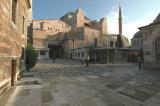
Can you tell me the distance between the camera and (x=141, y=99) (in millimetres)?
6570

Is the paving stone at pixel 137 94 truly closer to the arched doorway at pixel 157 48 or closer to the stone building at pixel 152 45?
the stone building at pixel 152 45

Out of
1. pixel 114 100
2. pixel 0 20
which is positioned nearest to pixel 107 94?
pixel 114 100

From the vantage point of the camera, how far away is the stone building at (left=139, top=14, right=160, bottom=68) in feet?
53.7

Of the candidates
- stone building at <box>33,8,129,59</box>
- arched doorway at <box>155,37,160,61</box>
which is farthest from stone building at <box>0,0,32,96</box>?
stone building at <box>33,8,129,59</box>

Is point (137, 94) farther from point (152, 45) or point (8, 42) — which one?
point (152, 45)

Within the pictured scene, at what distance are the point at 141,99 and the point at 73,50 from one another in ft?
113

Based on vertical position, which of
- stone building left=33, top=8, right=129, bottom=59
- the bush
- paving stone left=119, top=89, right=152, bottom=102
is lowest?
paving stone left=119, top=89, right=152, bottom=102

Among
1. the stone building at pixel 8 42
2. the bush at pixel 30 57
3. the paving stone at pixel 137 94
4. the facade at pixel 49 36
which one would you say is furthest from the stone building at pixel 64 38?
the paving stone at pixel 137 94

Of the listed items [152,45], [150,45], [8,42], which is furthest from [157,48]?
[8,42]

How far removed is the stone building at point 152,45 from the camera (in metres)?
16.4

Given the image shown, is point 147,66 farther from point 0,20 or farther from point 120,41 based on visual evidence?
point 120,41

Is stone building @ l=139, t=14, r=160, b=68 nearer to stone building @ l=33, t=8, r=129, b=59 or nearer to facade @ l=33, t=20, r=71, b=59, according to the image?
stone building @ l=33, t=8, r=129, b=59

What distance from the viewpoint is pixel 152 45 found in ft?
55.3

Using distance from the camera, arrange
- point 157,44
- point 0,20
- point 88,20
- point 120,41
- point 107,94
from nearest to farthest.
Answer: point 0,20 < point 107,94 < point 157,44 < point 120,41 < point 88,20
